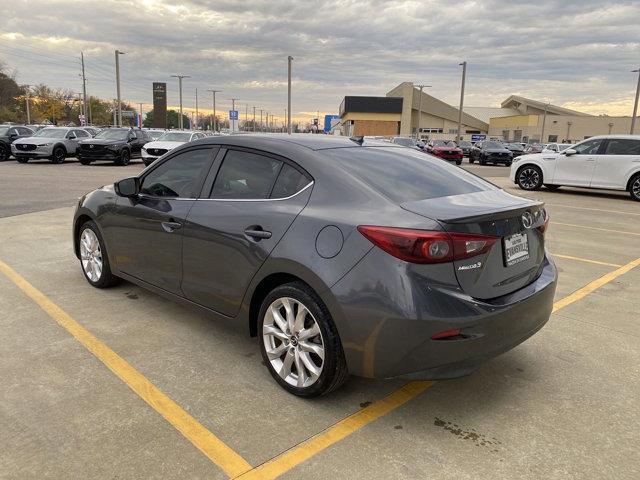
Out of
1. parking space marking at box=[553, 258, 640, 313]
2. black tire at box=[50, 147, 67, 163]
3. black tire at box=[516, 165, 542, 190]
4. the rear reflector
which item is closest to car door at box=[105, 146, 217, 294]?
the rear reflector

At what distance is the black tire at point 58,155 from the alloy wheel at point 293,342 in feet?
75.0

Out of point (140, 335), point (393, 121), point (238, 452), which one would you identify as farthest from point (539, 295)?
point (393, 121)

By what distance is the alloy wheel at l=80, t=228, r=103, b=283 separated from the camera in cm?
502

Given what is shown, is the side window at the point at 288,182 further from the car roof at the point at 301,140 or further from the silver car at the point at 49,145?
the silver car at the point at 49,145

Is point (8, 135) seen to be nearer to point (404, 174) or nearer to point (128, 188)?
point (128, 188)

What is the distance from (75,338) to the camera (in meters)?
3.94

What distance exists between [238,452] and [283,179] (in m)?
1.64

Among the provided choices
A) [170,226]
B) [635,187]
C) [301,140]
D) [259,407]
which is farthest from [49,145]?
[259,407]

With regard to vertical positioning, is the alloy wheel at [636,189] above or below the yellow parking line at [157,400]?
above

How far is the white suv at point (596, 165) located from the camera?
13953 millimetres

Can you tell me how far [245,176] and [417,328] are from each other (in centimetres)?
165

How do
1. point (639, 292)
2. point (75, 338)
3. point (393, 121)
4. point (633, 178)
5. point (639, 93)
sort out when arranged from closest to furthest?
point (75, 338), point (639, 292), point (633, 178), point (639, 93), point (393, 121)

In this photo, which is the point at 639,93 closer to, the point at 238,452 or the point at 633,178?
the point at 633,178

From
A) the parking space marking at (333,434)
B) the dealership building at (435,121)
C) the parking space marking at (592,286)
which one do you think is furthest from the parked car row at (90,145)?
the dealership building at (435,121)
